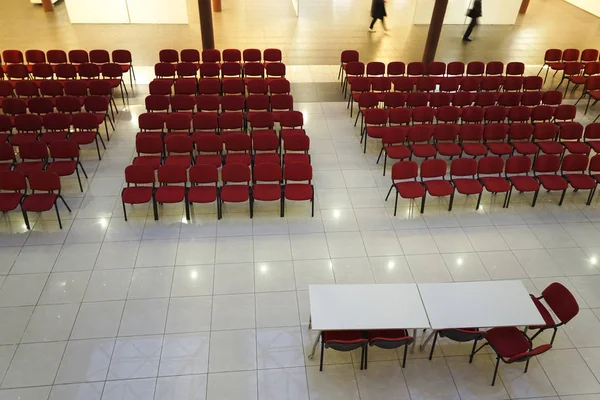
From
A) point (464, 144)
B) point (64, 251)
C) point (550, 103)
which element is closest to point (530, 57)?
point (550, 103)

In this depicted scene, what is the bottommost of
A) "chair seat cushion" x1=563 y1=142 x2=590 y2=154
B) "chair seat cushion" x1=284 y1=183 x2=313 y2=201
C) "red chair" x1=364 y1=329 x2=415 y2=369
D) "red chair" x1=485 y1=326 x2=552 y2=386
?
"red chair" x1=485 y1=326 x2=552 y2=386

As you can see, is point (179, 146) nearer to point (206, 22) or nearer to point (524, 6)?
point (206, 22)

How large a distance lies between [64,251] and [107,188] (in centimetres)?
137

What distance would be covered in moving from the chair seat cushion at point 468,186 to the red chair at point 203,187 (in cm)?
345

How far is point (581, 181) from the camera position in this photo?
6.57 metres

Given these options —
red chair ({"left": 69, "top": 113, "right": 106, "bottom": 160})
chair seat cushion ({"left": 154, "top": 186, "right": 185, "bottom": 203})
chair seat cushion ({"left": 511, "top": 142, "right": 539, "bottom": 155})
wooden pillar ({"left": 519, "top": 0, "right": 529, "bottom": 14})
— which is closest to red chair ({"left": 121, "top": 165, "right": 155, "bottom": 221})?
chair seat cushion ({"left": 154, "top": 186, "right": 185, "bottom": 203})

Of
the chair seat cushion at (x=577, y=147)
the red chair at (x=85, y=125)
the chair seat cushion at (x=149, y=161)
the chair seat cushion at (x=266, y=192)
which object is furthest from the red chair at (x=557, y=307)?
the red chair at (x=85, y=125)

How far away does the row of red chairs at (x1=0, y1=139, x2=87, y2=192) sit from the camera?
642 cm

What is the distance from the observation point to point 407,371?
4.45 m

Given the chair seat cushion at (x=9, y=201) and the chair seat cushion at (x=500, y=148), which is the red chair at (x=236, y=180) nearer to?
the chair seat cushion at (x=9, y=201)

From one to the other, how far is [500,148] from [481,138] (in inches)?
16.0

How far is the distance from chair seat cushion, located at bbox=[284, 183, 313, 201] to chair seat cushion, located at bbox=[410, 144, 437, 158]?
6.67ft

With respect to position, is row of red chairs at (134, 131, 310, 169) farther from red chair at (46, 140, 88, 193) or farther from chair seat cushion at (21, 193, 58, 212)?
chair seat cushion at (21, 193, 58, 212)

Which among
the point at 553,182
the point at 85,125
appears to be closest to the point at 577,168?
the point at 553,182
